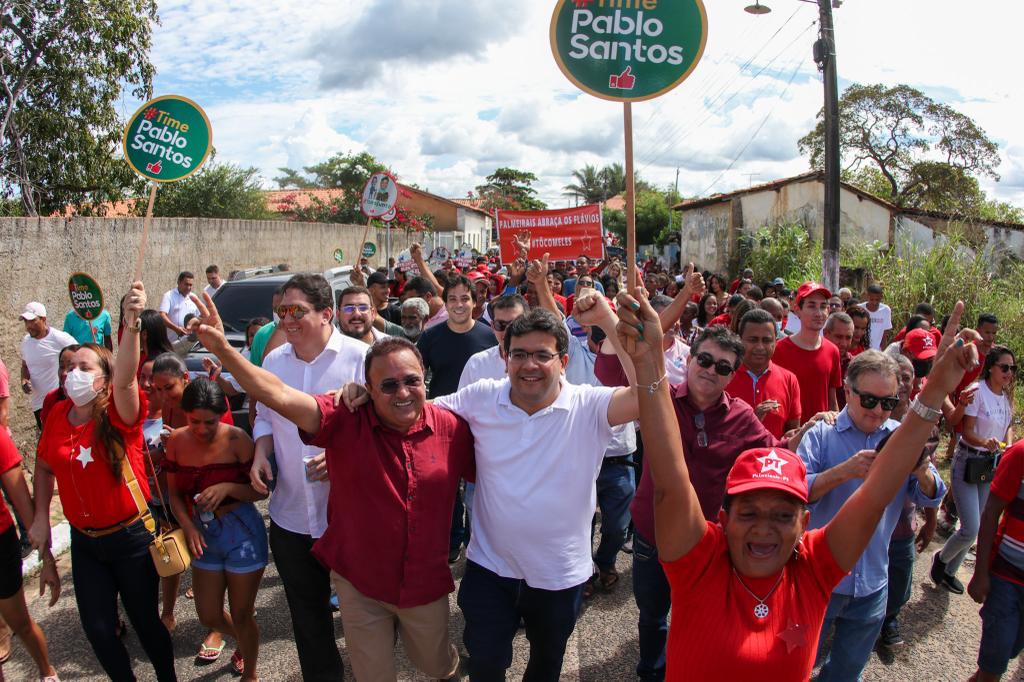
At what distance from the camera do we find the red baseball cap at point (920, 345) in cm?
539

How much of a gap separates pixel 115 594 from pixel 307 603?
3.02 feet

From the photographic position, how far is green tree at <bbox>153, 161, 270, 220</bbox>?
23.2 metres

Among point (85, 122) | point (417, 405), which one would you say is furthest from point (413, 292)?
point (85, 122)

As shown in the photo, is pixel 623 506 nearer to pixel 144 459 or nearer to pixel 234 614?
pixel 234 614

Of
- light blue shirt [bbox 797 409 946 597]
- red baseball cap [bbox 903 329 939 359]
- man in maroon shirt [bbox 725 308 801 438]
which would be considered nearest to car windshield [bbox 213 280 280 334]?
man in maroon shirt [bbox 725 308 801 438]

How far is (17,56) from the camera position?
11977mm

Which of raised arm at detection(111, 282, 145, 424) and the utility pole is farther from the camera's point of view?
the utility pole

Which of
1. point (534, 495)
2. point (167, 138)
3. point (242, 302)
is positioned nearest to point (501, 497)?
point (534, 495)

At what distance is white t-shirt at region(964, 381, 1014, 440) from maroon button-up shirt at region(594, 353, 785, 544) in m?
2.37

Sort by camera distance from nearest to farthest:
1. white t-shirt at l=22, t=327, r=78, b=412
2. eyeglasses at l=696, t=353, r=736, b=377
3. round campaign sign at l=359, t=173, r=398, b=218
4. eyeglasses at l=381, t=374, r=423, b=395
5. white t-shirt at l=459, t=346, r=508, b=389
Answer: eyeglasses at l=381, t=374, r=423, b=395
eyeglasses at l=696, t=353, r=736, b=377
white t-shirt at l=459, t=346, r=508, b=389
white t-shirt at l=22, t=327, r=78, b=412
round campaign sign at l=359, t=173, r=398, b=218

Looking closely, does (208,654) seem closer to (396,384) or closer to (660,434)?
(396,384)

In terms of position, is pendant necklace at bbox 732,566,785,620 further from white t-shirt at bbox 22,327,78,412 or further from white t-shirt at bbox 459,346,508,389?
white t-shirt at bbox 22,327,78,412

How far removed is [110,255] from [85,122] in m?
4.06

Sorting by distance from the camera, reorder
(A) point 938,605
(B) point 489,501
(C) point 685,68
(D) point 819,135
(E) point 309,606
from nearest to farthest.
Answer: (C) point 685,68
(B) point 489,501
(E) point 309,606
(A) point 938,605
(D) point 819,135
